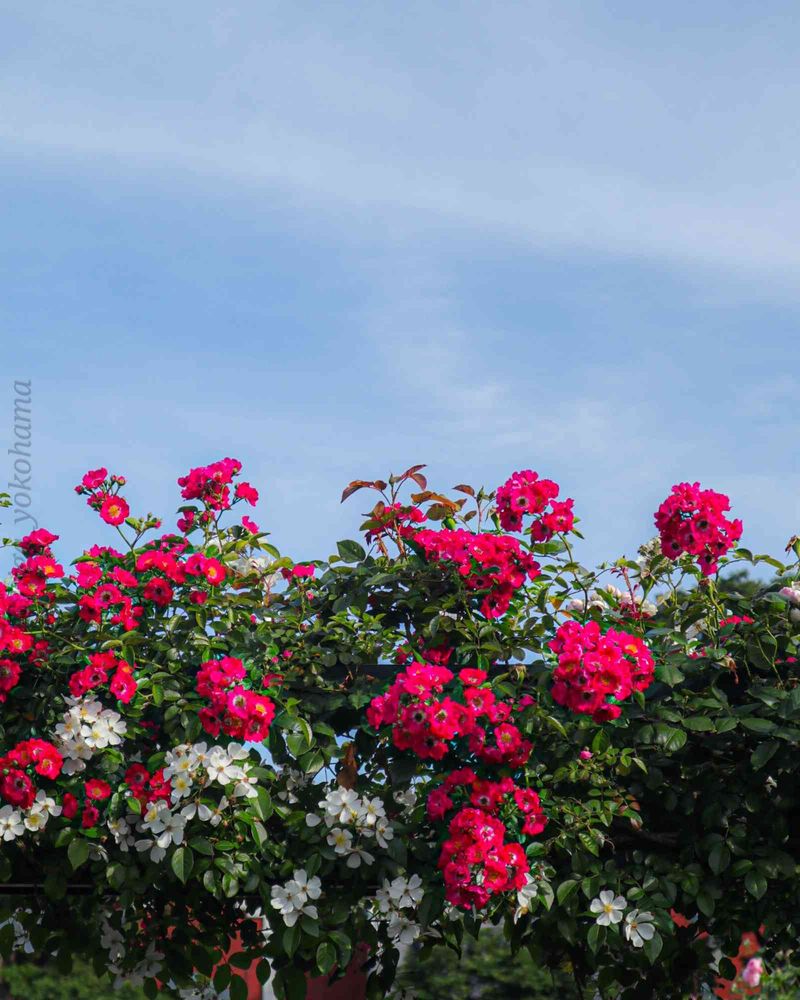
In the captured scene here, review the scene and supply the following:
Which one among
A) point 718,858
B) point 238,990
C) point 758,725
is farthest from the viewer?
point 238,990

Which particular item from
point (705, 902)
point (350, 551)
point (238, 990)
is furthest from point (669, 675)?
point (238, 990)

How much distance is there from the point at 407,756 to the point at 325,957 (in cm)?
63

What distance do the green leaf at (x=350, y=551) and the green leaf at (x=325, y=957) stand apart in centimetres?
118

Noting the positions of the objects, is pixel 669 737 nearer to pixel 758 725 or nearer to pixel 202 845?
pixel 758 725

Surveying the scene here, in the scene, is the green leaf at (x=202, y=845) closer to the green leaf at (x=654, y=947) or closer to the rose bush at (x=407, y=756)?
the rose bush at (x=407, y=756)

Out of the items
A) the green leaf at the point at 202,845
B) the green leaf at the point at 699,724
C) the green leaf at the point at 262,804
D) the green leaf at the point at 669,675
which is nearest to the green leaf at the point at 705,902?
the green leaf at the point at 699,724

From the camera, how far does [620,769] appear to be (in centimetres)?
354

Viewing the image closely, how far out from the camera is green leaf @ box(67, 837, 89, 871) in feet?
11.5

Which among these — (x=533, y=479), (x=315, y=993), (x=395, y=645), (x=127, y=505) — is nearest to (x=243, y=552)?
(x=127, y=505)

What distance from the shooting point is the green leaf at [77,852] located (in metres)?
3.52

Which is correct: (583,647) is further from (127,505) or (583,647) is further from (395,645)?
(127,505)

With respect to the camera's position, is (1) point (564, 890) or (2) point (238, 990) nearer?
(1) point (564, 890)

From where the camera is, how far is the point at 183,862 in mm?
3439

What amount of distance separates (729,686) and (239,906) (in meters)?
1.69
